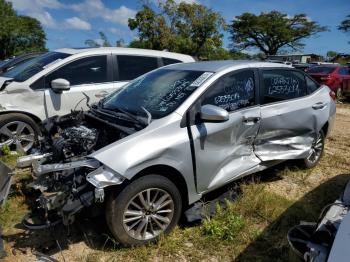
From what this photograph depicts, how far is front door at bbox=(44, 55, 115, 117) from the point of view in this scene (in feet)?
19.4

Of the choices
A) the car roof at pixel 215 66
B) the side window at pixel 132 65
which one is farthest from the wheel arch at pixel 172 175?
the side window at pixel 132 65

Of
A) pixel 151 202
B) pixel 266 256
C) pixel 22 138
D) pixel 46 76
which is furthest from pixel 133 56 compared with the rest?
pixel 266 256

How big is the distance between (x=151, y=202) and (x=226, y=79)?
1.65m

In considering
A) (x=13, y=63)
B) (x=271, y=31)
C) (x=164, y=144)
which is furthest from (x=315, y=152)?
(x=271, y=31)

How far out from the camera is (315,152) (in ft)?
18.6

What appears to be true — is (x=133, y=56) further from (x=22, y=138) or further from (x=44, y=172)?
(x=44, y=172)

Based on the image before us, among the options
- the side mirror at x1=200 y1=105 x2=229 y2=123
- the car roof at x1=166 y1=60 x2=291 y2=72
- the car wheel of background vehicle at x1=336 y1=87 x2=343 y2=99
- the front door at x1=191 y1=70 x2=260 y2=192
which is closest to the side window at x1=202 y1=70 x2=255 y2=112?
the front door at x1=191 y1=70 x2=260 y2=192

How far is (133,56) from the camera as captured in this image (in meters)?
6.74

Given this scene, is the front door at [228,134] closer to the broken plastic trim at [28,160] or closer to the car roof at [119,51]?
the broken plastic trim at [28,160]

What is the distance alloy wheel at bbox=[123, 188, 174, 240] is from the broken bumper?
3.93 feet

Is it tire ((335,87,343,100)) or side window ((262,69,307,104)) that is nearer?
side window ((262,69,307,104))

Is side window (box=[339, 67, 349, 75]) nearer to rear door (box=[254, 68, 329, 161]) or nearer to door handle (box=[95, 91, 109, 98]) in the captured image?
rear door (box=[254, 68, 329, 161])

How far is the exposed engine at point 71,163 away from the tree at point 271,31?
51.6 metres

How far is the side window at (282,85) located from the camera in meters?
4.58
